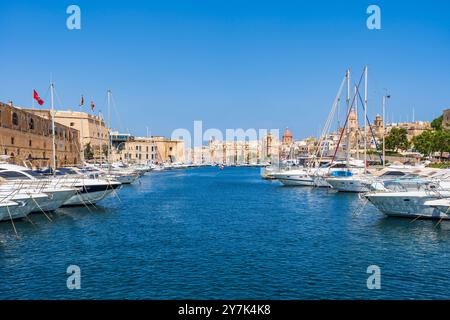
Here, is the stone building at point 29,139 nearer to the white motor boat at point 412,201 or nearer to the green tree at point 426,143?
the white motor boat at point 412,201

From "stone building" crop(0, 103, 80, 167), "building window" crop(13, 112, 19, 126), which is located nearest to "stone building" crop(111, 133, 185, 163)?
"stone building" crop(0, 103, 80, 167)

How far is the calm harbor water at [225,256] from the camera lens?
14969mm

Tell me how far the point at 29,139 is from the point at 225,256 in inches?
2215

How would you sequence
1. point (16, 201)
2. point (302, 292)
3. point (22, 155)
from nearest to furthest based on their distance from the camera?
point (302, 292) → point (16, 201) → point (22, 155)

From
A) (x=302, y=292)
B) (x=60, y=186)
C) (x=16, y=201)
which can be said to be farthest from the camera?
(x=60, y=186)

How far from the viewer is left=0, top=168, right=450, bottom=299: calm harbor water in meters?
15.0

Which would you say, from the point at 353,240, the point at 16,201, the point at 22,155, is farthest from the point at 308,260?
the point at 22,155

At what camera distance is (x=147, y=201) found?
4525 centimetres

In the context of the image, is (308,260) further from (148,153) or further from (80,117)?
(148,153)

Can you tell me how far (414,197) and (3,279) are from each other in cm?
2405

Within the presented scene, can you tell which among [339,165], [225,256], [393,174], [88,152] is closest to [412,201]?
[225,256]

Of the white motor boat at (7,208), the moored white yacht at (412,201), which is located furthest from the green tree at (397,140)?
the white motor boat at (7,208)

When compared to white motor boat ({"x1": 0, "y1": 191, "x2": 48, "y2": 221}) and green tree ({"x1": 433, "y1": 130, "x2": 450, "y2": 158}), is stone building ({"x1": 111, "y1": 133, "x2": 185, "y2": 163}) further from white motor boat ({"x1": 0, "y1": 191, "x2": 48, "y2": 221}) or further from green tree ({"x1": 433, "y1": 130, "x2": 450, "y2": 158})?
white motor boat ({"x1": 0, "y1": 191, "x2": 48, "y2": 221})
